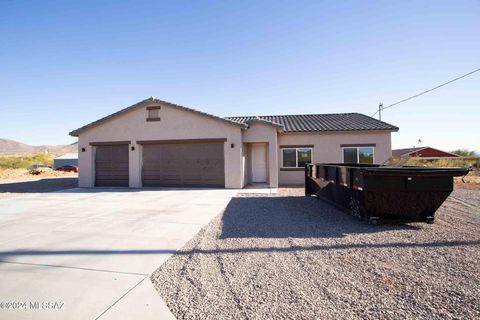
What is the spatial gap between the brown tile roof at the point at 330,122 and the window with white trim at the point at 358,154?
1.21 m

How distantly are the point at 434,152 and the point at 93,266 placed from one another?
48766 mm

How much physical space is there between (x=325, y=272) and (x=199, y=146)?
1128 cm

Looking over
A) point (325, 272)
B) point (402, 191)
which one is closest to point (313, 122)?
point (402, 191)

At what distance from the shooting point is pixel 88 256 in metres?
4.41

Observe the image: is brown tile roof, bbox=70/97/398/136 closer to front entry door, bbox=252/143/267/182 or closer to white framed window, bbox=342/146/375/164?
white framed window, bbox=342/146/375/164

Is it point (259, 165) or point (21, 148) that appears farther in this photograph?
point (21, 148)

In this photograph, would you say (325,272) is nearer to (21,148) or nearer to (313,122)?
(313,122)

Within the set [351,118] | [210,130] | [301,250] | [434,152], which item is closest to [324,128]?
[351,118]


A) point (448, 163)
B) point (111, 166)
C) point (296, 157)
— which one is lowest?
point (448, 163)

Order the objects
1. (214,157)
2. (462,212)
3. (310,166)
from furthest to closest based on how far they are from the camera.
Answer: (214,157) → (310,166) → (462,212)

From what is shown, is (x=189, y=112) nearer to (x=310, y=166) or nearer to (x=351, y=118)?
(x=310, y=166)

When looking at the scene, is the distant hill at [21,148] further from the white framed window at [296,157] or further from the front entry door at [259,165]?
the white framed window at [296,157]

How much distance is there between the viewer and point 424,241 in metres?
5.11

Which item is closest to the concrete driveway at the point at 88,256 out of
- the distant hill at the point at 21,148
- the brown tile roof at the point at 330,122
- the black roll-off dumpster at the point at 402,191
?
the black roll-off dumpster at the point at 402,191
